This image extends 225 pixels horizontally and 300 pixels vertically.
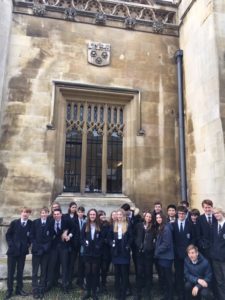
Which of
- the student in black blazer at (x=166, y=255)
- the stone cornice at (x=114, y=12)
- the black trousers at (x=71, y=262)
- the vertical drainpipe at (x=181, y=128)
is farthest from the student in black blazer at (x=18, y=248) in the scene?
the stone cornice at (x=114, y=12)

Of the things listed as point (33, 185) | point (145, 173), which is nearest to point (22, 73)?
point (33, 185)

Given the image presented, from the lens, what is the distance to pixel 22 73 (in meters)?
7.36

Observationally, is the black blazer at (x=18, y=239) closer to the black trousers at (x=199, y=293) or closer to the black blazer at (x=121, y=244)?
the black blazer at (x=121, y=244)

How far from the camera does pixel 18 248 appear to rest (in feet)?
16.1

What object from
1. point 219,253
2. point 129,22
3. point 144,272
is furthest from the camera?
point 129,22

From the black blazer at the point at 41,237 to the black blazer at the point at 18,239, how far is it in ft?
0.31

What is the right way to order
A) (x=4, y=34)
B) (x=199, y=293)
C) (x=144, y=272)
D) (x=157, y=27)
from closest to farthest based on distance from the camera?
1. (x=199, y=293)
2. (x=144, y=272)
3. (x=4, y=34)
4. (x=157, y=27)

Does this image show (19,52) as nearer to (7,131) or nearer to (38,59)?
(38,59)

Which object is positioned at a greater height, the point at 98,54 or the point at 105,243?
the point at 98,54

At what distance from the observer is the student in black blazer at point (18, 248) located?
4859 millimetres

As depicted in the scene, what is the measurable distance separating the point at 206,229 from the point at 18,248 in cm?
300

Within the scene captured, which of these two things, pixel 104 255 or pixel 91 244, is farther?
pixel 104 255

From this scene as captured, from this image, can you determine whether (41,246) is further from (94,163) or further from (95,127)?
(95,127)

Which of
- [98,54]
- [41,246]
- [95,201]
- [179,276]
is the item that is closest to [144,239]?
[179,276]
